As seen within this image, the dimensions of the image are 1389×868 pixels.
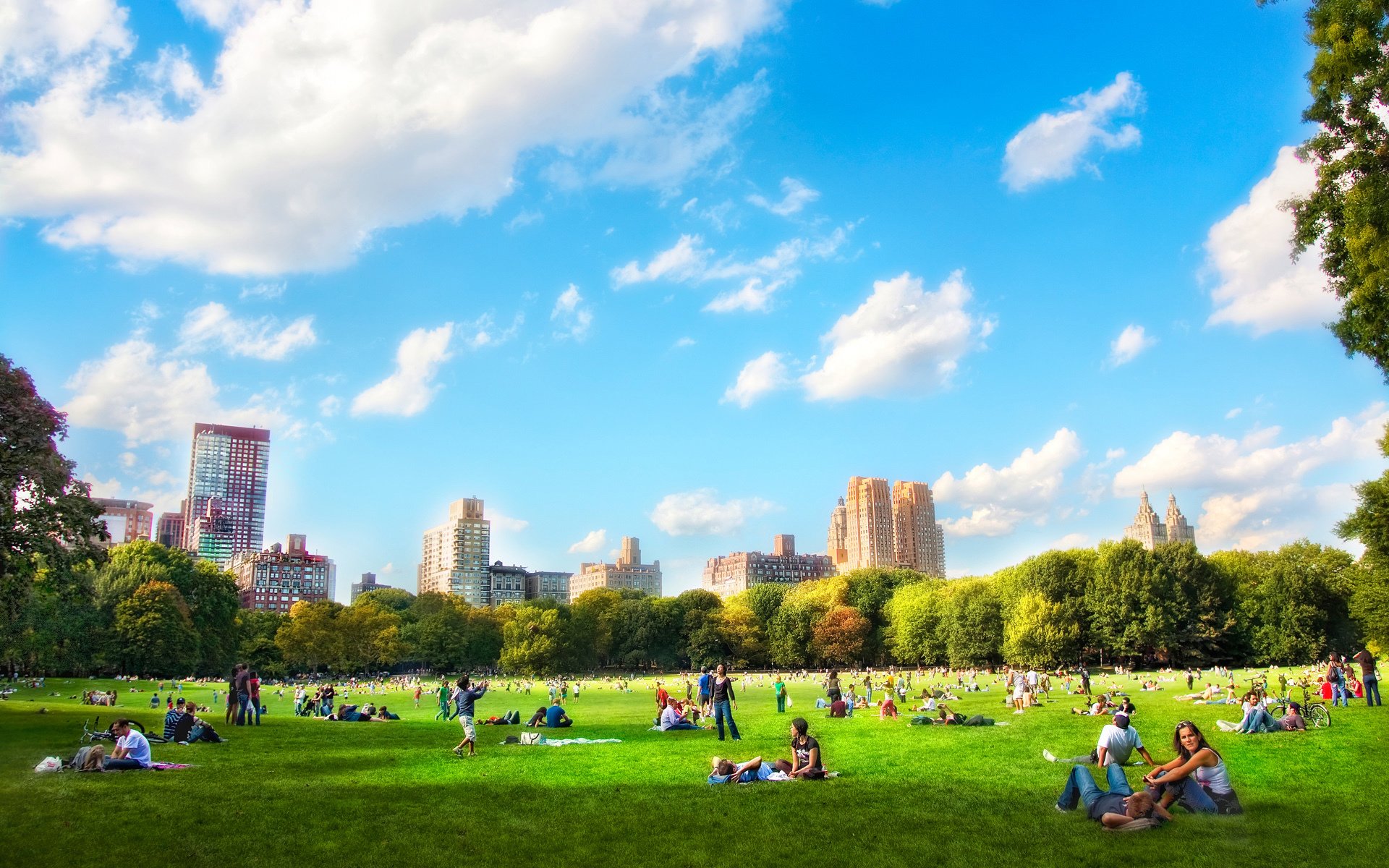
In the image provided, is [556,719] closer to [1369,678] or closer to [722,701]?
[722,701]

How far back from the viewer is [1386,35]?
53.0ft

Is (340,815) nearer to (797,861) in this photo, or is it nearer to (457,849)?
(457,849)

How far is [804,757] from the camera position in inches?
610

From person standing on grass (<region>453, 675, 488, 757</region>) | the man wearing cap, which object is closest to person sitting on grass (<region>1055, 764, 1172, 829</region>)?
the man wearing cap

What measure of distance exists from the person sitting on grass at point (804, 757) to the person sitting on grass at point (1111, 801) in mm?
4175

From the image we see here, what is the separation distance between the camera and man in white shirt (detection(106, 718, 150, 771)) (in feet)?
51.9

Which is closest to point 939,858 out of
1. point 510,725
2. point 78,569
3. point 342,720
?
point 510,725

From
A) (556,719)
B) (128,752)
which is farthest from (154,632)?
(128,752)

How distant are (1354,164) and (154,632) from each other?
295ft

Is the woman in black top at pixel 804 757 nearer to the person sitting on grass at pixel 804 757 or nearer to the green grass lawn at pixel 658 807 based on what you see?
the person sitting on grass at pixel 804 757

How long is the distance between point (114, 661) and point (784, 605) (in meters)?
69.6

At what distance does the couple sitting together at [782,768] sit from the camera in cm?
1488

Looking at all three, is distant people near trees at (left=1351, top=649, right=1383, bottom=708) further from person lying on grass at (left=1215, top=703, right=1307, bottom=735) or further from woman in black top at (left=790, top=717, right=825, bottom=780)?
woman in black top at (left=790, top=717, right=825, bottom=780)

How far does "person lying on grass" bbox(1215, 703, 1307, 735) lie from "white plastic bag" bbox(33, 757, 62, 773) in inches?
933
